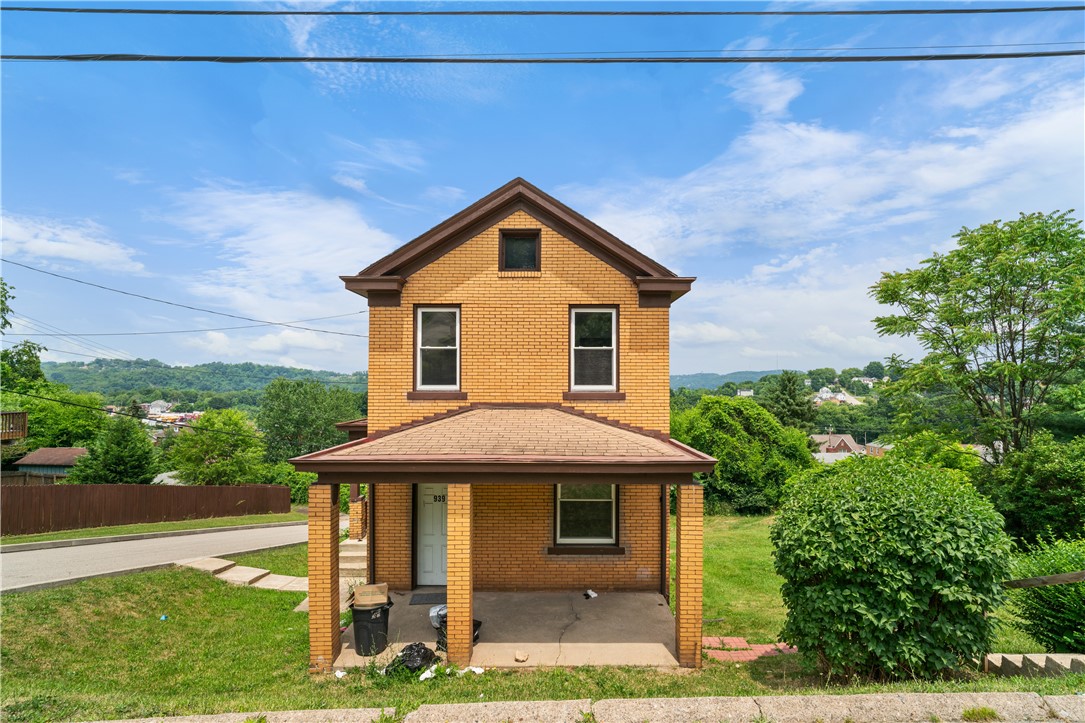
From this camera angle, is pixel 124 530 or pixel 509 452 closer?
pixel 509 452

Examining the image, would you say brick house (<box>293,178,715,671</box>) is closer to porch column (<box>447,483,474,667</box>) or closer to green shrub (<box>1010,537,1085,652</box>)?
porch column (<box>447,483,474,667</box>)

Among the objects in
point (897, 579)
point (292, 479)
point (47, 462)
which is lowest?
point (292, 479)

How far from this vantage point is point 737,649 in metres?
8.09

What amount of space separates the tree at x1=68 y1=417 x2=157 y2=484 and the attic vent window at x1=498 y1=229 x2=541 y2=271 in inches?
1192

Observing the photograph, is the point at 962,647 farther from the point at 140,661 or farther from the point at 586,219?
the point at 140,661

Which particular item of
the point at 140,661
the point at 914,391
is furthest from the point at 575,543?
the point at 914,391

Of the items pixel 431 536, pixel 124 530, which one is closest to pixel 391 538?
pixel 431 536

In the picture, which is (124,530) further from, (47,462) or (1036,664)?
(47,462)

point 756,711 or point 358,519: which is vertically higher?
point 756,711

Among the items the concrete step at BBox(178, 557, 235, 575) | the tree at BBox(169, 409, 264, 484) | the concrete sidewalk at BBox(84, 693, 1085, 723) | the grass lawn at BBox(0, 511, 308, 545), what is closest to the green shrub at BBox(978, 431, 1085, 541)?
the concrete sidewalk at BBox(84, 693, 1085, 723)

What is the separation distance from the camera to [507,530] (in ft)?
34.8

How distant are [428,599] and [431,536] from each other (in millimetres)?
1248

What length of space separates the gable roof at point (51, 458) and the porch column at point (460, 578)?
45.6 meters

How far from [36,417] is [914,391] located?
6717cm
